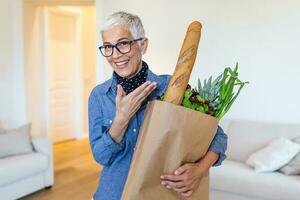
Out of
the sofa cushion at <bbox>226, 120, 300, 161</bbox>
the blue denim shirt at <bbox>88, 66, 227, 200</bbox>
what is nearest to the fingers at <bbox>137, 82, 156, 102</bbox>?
the blue denim shirt at <bbox>88, 66, 227, 200</bbox>

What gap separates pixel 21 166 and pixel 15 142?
0.30 m

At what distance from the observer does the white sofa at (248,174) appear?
2.49m

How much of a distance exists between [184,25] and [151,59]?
0.57 metres

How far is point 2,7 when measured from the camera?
421cm

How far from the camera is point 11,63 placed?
171 inches

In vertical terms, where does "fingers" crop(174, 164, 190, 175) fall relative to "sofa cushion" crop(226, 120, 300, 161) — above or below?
above

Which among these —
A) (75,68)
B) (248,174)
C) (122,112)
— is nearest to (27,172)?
(248,174)

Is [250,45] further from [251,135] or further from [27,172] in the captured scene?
[27,172]

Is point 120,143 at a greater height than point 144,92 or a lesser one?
lesser

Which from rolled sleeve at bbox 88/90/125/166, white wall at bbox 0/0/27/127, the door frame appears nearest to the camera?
rolled sleeve at bbox 88/90/125/166

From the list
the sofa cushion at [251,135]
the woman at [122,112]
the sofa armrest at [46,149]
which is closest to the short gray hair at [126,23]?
the woman at [122,112]

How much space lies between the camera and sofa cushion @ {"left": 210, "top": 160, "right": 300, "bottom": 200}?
2443mm

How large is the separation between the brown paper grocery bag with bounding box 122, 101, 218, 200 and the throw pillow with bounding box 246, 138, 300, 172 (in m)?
2.05

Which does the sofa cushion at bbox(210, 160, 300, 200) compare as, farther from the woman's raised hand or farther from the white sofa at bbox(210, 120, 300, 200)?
the woman's raised hand
